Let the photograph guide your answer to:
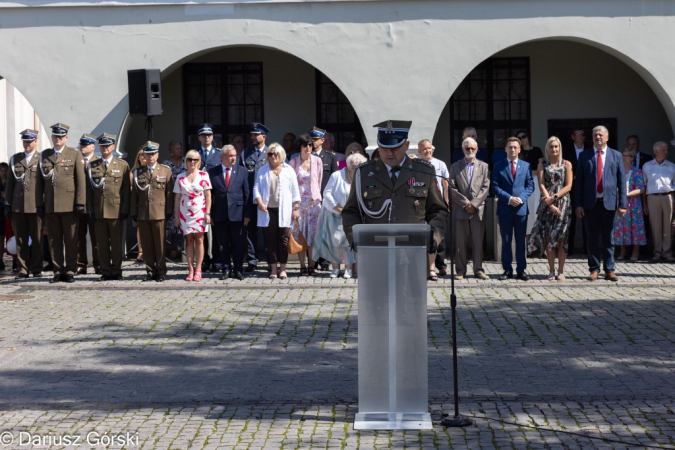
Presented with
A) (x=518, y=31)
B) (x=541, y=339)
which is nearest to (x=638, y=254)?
(x=518, y=31)

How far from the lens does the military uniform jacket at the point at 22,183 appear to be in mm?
14172

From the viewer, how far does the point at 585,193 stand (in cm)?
1323

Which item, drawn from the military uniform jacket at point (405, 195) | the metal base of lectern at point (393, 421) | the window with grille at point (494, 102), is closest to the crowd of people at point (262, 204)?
the window with grille at point (494, 102)

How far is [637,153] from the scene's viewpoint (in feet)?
50.9

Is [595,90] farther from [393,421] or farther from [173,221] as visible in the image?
[393,421]

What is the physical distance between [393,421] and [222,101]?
1237 centimetres

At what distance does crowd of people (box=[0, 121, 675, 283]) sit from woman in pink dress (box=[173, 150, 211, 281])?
2cm

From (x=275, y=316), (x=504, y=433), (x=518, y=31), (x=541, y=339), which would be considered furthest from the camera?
(x=518, y=31)

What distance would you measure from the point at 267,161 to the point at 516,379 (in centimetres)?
719

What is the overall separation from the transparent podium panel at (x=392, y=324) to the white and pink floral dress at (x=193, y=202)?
739 cm

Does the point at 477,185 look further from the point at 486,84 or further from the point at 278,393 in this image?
the point at 278,393

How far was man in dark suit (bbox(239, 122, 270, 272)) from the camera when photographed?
1448cm

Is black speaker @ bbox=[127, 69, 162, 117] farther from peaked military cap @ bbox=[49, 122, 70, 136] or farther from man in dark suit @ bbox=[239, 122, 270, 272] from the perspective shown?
man in dark suit @ bbox=[239, 122, 270, 272]

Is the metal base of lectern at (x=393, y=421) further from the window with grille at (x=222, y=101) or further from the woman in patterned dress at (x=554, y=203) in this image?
the window with grille at (x=222, y=101)
